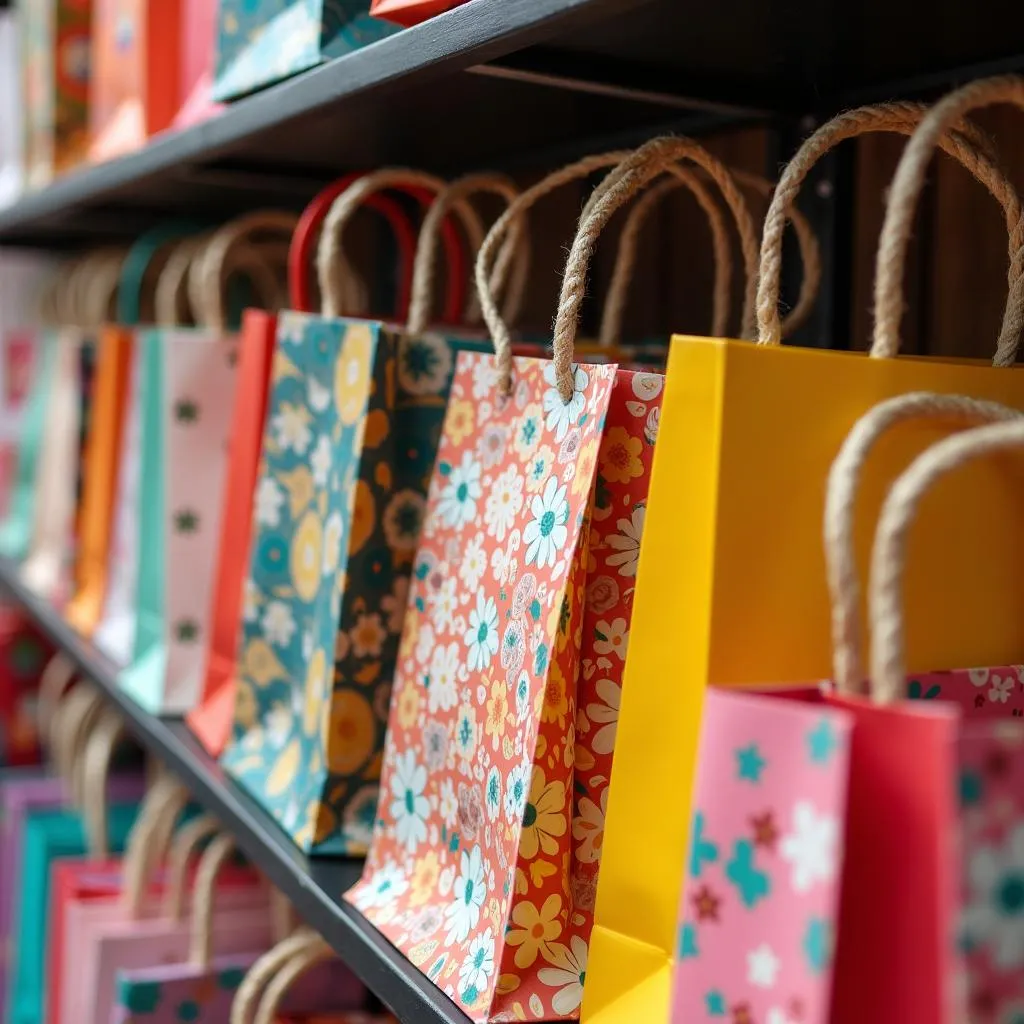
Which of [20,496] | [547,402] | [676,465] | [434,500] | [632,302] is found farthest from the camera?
[20,496]

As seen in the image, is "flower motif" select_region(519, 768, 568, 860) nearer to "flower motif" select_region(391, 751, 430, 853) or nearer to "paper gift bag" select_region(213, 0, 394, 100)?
"flower motif" select_region(391, 751, 430, 853)

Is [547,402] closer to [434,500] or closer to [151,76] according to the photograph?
[434,500]

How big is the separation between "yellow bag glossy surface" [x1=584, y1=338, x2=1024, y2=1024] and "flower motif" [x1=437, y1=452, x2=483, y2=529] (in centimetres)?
21

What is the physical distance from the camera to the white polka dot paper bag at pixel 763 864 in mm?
429

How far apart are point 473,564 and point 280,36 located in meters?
0.45

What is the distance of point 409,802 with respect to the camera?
0.79m

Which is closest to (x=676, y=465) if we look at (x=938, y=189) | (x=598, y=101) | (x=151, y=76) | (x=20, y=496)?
(x=598, y=101)

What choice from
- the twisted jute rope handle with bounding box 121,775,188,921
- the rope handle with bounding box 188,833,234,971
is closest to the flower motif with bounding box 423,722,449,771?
the rope handle with bounding box 188,833,234,971

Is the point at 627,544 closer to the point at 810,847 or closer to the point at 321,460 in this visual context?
the point at 810,847

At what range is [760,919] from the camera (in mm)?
453

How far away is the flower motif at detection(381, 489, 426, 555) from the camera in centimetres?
87

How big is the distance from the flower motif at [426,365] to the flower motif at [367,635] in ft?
0.52

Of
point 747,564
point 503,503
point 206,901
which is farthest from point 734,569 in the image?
point 206,901

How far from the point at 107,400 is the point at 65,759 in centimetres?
51
